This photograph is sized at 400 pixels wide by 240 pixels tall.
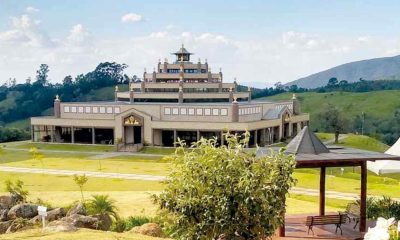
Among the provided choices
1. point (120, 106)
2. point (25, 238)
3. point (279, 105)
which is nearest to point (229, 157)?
point (25, 238)

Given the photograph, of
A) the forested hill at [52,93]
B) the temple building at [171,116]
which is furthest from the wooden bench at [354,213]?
the forested hill at [52,93]

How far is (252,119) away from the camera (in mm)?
74062

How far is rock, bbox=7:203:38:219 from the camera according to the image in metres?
24.3

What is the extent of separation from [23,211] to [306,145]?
13601mm

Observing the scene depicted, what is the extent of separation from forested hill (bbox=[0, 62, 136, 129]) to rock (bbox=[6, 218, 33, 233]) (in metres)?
130

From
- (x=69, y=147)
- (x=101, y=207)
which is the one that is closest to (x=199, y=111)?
(x=69, y=147)

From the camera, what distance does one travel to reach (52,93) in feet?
525

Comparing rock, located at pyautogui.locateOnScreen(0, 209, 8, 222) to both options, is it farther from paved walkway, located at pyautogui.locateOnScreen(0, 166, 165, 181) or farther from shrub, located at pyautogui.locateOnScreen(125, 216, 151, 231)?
paved walkway, located at pyautogui.locateOnScreen(0, 166, 165, 181)

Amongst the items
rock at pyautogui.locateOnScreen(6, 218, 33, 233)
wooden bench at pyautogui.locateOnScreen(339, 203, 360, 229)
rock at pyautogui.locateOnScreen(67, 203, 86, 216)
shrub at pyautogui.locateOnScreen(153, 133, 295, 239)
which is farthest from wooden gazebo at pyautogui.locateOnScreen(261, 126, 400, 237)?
rock at pyautogui.locateOnScreen(6, 218, 33, 233)

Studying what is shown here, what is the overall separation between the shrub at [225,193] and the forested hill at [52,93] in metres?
140

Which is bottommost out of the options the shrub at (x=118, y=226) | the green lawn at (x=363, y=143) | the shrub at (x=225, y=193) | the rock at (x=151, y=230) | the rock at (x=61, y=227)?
the green lawn at (x=363, y=143)

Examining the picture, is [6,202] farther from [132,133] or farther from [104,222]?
[132,133]

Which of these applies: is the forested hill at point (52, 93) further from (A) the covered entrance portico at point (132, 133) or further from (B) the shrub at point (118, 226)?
(B) the shrub at point (118, 226)

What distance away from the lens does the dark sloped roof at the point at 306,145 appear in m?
21.2
